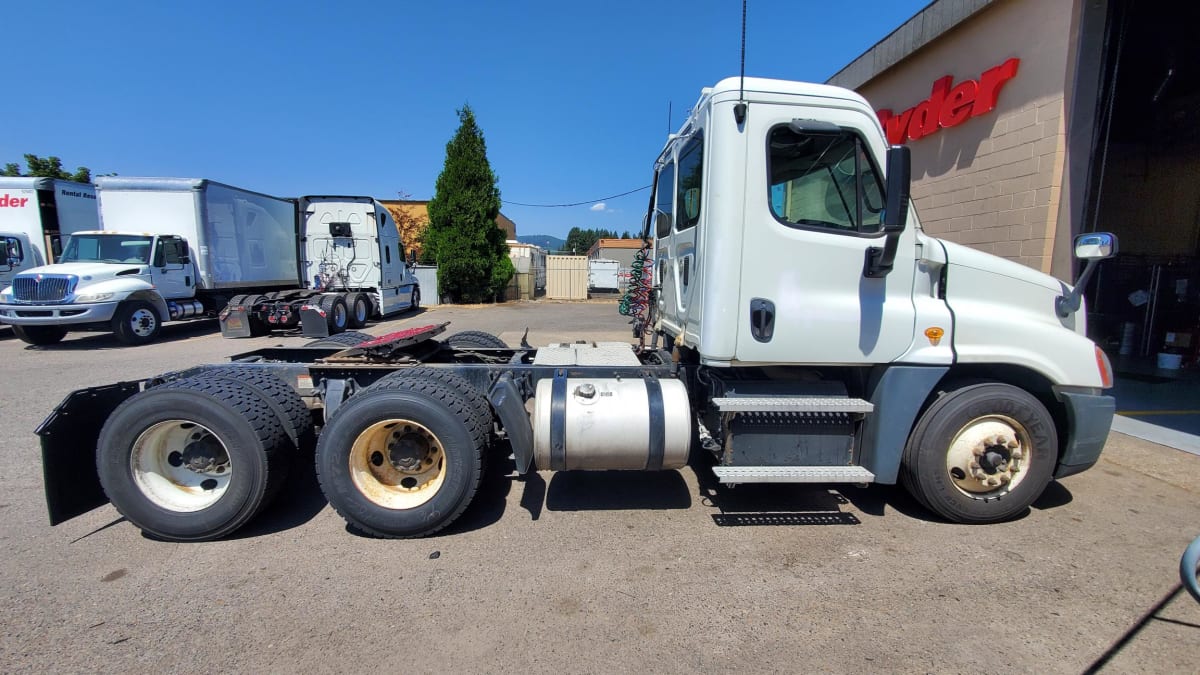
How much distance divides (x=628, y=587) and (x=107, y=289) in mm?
14167

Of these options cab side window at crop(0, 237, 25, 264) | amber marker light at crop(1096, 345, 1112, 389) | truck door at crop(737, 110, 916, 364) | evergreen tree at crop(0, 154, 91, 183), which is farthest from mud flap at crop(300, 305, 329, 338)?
evergreen tree at crop(0, 154, 91, 183)

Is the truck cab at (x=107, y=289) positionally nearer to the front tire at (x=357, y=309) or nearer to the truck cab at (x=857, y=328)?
the front tire at (x=357, y=309)

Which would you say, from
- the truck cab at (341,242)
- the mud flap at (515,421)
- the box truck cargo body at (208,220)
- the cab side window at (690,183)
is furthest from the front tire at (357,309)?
the cab side window at (690,183)

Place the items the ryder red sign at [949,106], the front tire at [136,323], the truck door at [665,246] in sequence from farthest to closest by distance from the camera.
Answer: the front tire at [136,323]
the ryder red sign at [949,106]
the truck door at [665,246]

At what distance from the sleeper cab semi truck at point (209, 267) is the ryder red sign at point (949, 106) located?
13610mm

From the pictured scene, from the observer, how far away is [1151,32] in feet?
23.7

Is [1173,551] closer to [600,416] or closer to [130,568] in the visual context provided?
[600,416]

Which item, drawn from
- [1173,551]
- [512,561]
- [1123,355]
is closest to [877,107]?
[1123,355]

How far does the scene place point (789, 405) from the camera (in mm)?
3422

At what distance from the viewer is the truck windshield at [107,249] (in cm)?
1199

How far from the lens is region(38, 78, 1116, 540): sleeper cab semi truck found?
10.6 ft

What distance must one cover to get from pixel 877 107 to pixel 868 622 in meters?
10.7

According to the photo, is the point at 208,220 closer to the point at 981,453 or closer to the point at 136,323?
the point at 136,323

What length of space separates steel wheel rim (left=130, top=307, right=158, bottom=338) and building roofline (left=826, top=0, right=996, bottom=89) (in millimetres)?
17016
